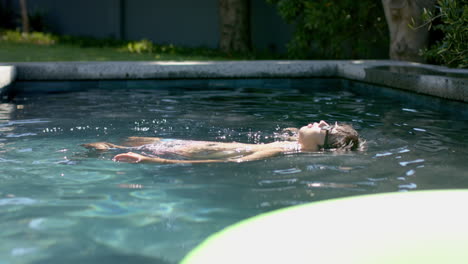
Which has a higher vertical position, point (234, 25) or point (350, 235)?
point (234, 25)

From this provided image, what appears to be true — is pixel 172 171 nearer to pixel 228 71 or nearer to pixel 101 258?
pixel 101 258

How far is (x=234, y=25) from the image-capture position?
13109 millimetres

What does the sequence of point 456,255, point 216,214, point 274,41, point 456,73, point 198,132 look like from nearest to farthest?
point 456,255 < point 216,214 < point 198,132 < point 456,73 < point 274,41

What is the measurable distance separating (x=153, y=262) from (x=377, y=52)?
413 inches

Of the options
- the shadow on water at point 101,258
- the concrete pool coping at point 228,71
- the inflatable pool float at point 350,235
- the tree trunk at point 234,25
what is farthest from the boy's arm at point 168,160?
the tree trunk at point 234,25

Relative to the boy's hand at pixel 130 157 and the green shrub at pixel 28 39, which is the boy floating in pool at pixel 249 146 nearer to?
the boy's hand at pixel 130 157

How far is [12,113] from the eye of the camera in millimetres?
6363

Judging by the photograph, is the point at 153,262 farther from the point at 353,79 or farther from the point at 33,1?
the point at 33,1

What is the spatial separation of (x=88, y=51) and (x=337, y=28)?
18.5 feet

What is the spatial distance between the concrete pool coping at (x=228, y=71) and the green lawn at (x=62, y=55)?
1.70 meters

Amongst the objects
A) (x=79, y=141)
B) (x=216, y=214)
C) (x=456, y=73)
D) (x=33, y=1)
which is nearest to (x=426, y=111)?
(x=456, y=73)

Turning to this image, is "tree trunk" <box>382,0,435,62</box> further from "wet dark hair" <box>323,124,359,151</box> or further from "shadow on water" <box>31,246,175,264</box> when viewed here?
"shadow on water" <box>31,246,175,264</box>

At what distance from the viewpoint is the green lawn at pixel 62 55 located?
10.6 meters

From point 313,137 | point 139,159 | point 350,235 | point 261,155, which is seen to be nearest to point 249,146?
point 261,155
